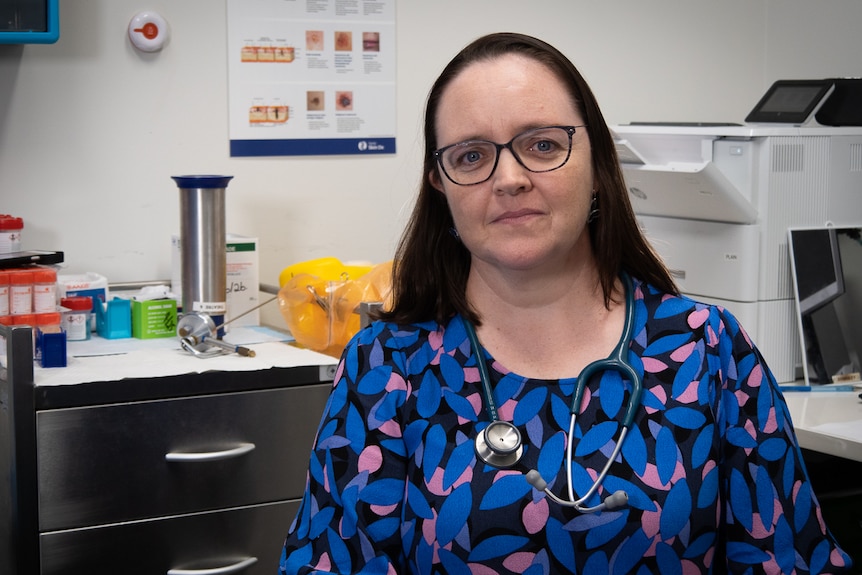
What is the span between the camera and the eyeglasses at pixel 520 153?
4.03 ft

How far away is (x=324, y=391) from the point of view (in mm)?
2105

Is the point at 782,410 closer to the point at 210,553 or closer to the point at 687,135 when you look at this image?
the point at 210,553

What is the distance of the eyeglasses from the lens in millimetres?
1229

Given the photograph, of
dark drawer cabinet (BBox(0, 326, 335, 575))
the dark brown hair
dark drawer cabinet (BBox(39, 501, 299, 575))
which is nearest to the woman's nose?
the dark brown hair

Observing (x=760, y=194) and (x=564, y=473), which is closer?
(x=564, y=473)

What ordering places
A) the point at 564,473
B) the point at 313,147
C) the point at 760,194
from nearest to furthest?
the point at 564,473, the point at 760,194, the point at 313,147

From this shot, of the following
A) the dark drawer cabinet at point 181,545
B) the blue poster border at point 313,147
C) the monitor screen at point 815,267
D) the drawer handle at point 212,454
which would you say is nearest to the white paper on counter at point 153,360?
the drawer handle at point 212,454

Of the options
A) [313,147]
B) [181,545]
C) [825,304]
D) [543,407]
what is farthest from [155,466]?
[825,304]

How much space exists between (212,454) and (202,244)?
1.69 feet

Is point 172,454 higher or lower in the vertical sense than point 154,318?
lower

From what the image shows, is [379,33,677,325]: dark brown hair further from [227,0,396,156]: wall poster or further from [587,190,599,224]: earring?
[227,0,396,156]: wall poster

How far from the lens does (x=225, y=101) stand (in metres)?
2.68

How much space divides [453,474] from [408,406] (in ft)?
0.35

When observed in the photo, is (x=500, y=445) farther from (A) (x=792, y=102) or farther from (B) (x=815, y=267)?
(A) (x=792, y=102)
